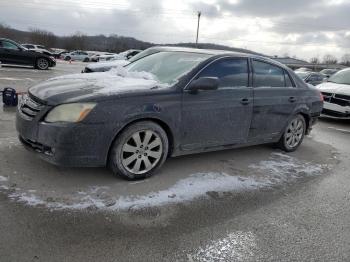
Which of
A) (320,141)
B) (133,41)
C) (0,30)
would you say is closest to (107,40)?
(133,41)

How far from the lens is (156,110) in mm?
4160

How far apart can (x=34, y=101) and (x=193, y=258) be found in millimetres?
2484

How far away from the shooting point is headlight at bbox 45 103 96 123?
3750 mm

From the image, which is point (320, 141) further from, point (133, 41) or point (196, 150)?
Answer: point (133, 41)

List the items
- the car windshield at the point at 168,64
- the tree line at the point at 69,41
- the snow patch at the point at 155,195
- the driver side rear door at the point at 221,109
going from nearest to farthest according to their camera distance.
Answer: the snow patch at the point at 155,195 < the driver side rear door at the point at 221,109 < the car windshield at the point at 168,64 < the tree line at the point at 69,41

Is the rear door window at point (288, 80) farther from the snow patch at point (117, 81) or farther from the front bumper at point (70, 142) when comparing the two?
the front bumper at point (70, 142)

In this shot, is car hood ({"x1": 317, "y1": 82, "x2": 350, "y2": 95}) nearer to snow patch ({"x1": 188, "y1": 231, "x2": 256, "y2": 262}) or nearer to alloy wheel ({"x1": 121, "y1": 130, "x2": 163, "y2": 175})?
alloy wheel ({"x1": 121, "y1": 130, "x2": 163, "y2": 175})

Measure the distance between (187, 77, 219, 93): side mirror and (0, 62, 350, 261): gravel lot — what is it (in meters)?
1.10

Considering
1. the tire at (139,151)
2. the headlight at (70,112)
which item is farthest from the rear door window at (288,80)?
the headlight at (70,112)

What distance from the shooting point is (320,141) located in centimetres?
744

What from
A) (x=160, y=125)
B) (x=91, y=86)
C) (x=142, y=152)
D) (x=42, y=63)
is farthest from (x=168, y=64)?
(x=42, y=63)

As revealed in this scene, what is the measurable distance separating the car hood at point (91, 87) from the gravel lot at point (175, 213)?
0.88 meters

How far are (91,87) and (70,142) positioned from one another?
0.74 metres

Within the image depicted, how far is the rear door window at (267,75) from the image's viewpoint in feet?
17.8
